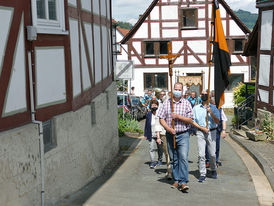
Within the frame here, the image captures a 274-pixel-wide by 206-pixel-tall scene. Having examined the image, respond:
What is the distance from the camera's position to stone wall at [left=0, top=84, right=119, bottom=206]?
18.5ft

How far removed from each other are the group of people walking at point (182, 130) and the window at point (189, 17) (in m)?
22.6

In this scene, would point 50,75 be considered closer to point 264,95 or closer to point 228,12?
point 264,95

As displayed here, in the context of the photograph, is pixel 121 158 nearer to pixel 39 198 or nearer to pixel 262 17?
pixel 39 198

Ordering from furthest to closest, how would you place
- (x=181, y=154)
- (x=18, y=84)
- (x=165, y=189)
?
(x=165, y=189) < (x=181, y=154) < (x=18, y=84)

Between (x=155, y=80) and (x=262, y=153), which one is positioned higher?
(x=155, y=80)

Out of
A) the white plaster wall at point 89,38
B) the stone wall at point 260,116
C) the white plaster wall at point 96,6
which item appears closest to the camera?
the white plaster wall at point 89,38

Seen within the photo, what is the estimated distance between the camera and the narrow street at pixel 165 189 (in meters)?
7.75

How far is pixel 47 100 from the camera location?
700 centimetres

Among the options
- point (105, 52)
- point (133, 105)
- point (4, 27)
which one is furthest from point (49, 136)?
point (133, 105)

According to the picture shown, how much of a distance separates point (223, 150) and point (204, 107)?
5.10m

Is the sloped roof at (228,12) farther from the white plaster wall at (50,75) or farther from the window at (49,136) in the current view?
the window at (49,136)

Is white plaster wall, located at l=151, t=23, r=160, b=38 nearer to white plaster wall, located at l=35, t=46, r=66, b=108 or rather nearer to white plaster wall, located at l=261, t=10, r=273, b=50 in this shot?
white plaster wall, located at l=261, t=10, r=273, b=50

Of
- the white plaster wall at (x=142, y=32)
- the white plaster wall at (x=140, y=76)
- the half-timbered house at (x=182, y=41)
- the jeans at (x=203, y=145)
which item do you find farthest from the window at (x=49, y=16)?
the white plaster wall at (x=140, y=76)

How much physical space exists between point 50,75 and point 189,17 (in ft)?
86.4
